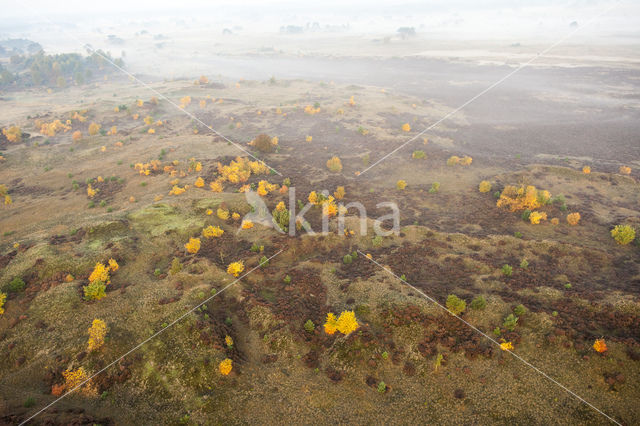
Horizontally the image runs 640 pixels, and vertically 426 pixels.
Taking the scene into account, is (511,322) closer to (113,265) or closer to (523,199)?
(523,199)

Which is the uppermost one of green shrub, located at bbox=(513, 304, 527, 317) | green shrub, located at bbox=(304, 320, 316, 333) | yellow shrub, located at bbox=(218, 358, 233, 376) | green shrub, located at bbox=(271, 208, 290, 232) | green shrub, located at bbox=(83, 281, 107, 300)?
green shrub, located at bbox=(513, 304, 527, 317)

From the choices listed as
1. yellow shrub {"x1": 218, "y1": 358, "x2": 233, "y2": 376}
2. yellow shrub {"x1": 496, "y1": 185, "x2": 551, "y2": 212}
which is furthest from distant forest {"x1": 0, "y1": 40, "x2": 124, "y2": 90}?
yellow shrub {"x1": 496, "y1": 185, "x2": 551, "y2": 212}

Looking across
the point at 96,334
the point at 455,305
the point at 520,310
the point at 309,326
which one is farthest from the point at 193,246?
the point at 520,310

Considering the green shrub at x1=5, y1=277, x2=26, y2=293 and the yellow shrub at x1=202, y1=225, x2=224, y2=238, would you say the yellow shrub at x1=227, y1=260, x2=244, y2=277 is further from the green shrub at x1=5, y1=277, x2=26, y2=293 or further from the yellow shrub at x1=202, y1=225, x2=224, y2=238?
the green shrub at x1=5, y1=277, x2=26, y2=293

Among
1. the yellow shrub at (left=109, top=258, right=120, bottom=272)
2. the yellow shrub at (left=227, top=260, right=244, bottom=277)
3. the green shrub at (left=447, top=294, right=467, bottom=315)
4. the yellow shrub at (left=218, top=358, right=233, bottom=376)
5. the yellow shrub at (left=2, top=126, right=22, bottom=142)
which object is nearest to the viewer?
the yellow shrub at (left=218, top=358, right=233, bottom=376)

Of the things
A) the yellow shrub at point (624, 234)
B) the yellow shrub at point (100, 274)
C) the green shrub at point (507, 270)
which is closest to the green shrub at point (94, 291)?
the yellow shrub at point (100, 274)

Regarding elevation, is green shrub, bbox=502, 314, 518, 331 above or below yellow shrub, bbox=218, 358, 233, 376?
above
